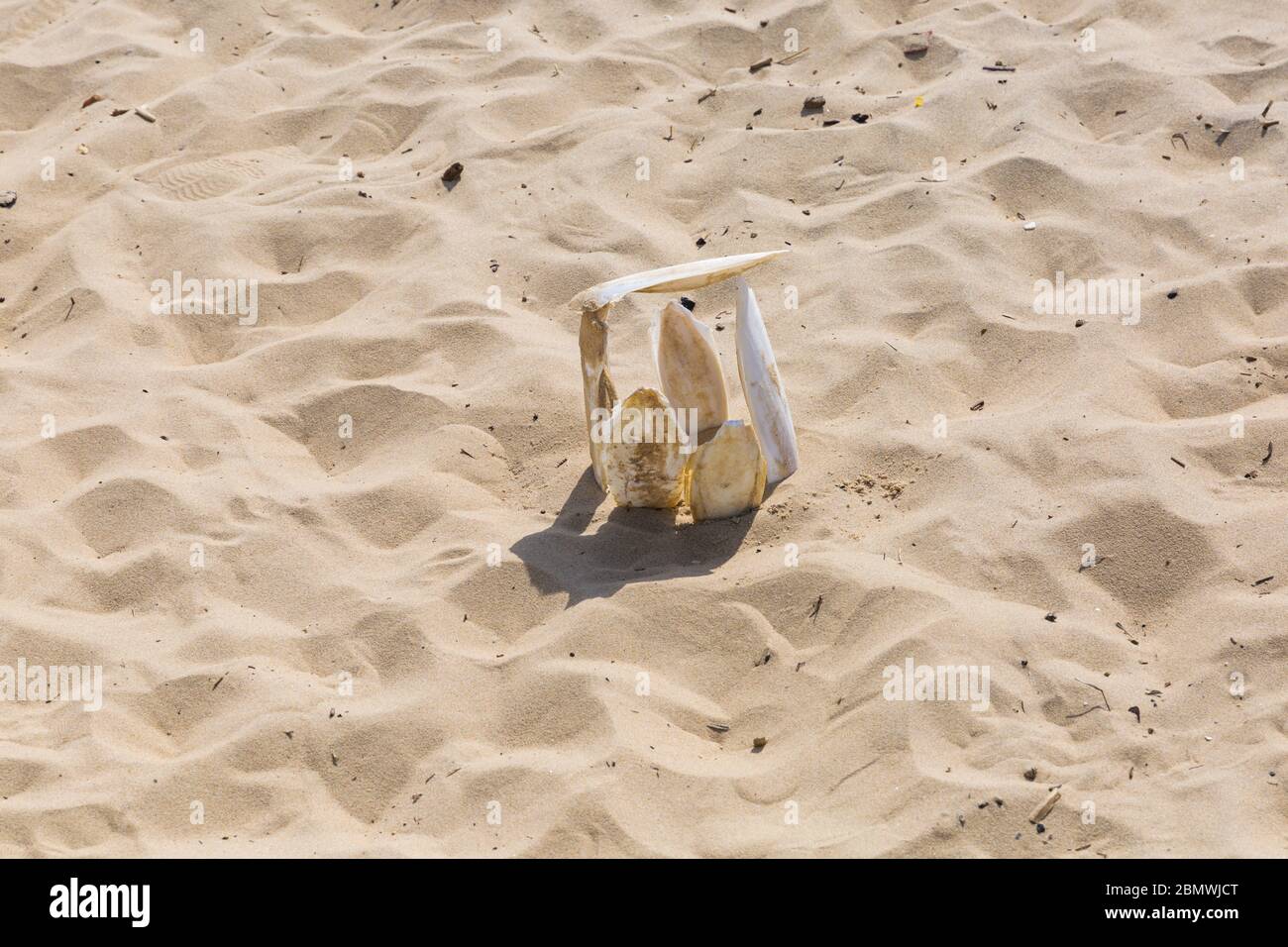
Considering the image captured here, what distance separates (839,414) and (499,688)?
1.33 metres

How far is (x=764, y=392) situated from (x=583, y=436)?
0.60 m

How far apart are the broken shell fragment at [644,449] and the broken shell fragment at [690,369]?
7.9 inches

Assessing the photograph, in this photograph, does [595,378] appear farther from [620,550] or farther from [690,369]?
[620,550]

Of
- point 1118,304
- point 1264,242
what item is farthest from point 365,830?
point 1264,242

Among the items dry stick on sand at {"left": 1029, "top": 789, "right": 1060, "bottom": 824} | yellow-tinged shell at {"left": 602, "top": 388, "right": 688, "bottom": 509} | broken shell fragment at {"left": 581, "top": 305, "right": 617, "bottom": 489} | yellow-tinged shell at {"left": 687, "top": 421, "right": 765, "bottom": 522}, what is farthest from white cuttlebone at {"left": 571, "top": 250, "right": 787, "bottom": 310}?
dry stick on sand at {"left": 1029, "top": 789, "right": 1060, "bottom": 824}

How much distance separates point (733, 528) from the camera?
3516 millimetres

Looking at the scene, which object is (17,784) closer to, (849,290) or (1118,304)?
(849,290)

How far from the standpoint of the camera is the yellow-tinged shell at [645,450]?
3.44m

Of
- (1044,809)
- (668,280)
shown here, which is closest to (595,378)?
(668,280)

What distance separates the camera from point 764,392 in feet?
11.8

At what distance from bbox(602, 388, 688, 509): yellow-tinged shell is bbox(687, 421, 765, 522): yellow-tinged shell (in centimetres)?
6

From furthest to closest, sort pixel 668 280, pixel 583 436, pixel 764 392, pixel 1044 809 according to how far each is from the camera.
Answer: pixel 583 436, pixel 764 392, pixel 668 280, pixel 1044 809

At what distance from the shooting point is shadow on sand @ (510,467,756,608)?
3379mm

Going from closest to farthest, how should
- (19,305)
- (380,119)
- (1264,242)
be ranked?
(1264,242) → (19,305) → (380,119)
